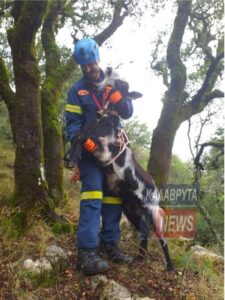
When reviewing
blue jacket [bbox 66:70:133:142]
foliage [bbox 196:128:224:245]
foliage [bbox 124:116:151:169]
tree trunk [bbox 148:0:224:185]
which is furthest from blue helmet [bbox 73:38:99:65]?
foliage [bbox 124:116:151:169]

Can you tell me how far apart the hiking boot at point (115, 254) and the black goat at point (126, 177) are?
10.5 inches

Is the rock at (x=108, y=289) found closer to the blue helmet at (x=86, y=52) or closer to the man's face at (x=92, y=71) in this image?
the man's face at (x=92, y=71)

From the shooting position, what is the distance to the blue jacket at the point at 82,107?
4836 millimetres

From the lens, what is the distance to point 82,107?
4934 mm

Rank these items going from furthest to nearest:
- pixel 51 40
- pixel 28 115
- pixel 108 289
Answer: pixel 51 40
pixel 28 115
pixel 108 289

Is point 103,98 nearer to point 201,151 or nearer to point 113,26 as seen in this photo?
point 201,151

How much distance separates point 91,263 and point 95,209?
22.6 inches

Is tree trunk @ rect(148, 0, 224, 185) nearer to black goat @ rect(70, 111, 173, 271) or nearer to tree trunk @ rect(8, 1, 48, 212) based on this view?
tree trunk @ rect(8, 1, 48, 212)

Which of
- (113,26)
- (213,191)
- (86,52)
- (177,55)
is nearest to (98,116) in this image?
(86,52)

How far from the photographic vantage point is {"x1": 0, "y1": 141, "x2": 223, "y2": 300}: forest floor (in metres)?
4.44

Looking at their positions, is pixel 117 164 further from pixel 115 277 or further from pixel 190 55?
pixel 190 55

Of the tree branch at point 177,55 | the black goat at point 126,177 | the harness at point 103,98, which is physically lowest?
the black goat at point 126,177

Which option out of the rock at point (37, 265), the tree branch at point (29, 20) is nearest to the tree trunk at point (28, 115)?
the tree branch at point (29, 20)

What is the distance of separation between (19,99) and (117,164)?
7.04 ft
